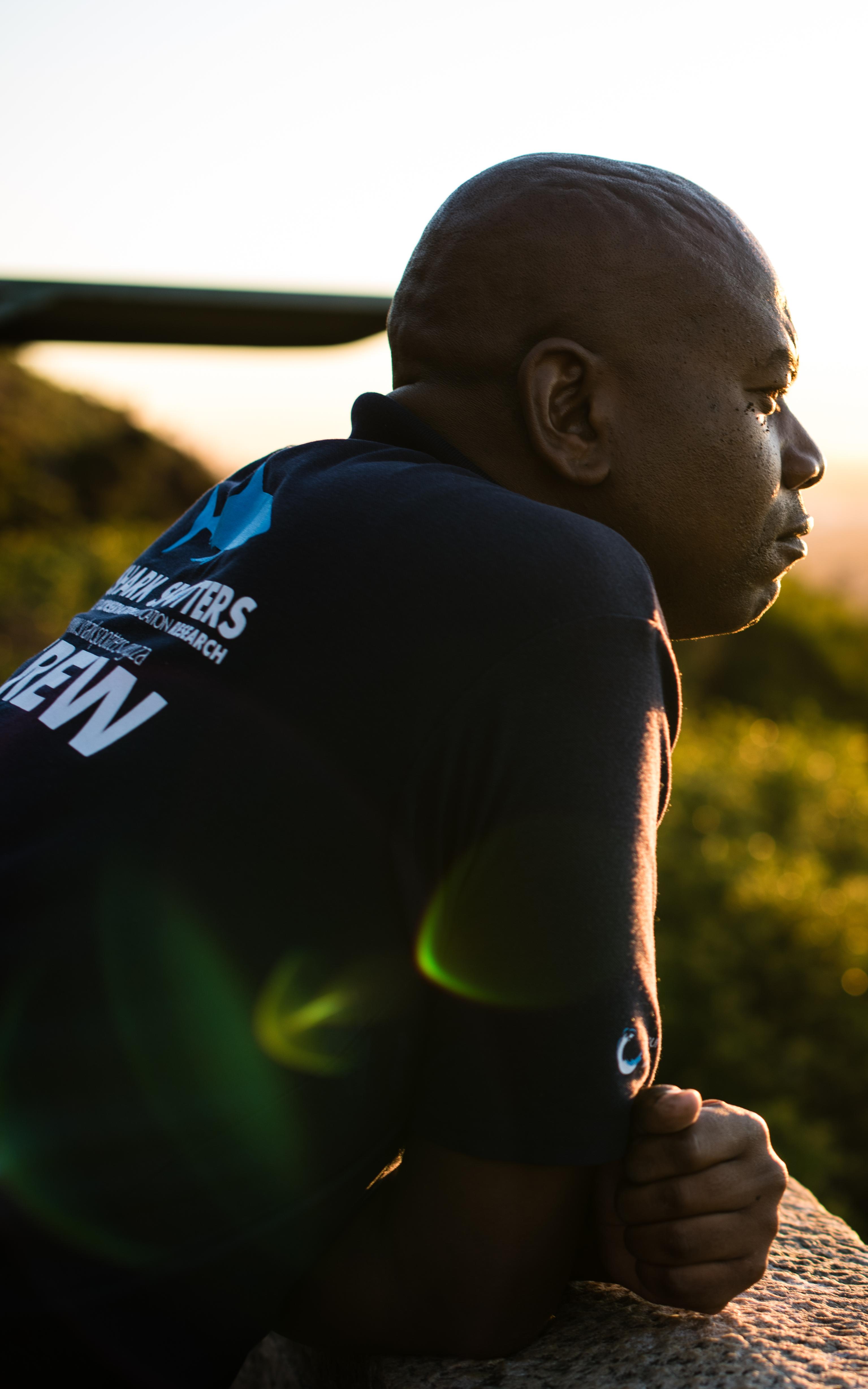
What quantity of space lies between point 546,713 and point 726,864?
348 cm

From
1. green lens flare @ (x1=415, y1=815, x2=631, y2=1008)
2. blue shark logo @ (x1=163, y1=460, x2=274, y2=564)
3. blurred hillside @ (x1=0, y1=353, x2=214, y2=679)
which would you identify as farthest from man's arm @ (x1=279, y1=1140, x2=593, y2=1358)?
blurred hillside @ (x1=0, y1=353, x2=214, y2=679)

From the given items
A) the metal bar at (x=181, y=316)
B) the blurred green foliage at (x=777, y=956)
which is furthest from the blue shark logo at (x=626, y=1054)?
the metal bar at (x=181, y=316)

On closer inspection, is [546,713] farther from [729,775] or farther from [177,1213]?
[729,775]

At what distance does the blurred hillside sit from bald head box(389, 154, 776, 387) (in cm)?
723

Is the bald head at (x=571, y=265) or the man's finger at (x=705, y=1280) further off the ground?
the bald head at (x=571, y=265)

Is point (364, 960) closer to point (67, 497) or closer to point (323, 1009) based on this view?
point (323, 1009)

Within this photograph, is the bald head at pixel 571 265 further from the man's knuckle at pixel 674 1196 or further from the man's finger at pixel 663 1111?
the man's knuckle at pixel 674 1196

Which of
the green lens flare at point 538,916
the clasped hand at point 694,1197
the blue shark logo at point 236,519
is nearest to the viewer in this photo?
the green lens flare at point 538,916

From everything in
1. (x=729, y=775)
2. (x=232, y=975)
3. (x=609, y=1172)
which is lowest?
(x=729, y=775)

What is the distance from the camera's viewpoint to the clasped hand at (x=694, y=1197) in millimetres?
1343

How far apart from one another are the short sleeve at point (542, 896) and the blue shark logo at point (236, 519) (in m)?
0.47

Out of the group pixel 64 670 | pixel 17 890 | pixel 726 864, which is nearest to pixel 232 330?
pixel 726 864

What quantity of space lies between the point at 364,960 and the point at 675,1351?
0.73 m

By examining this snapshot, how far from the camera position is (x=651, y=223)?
166 centimetres
